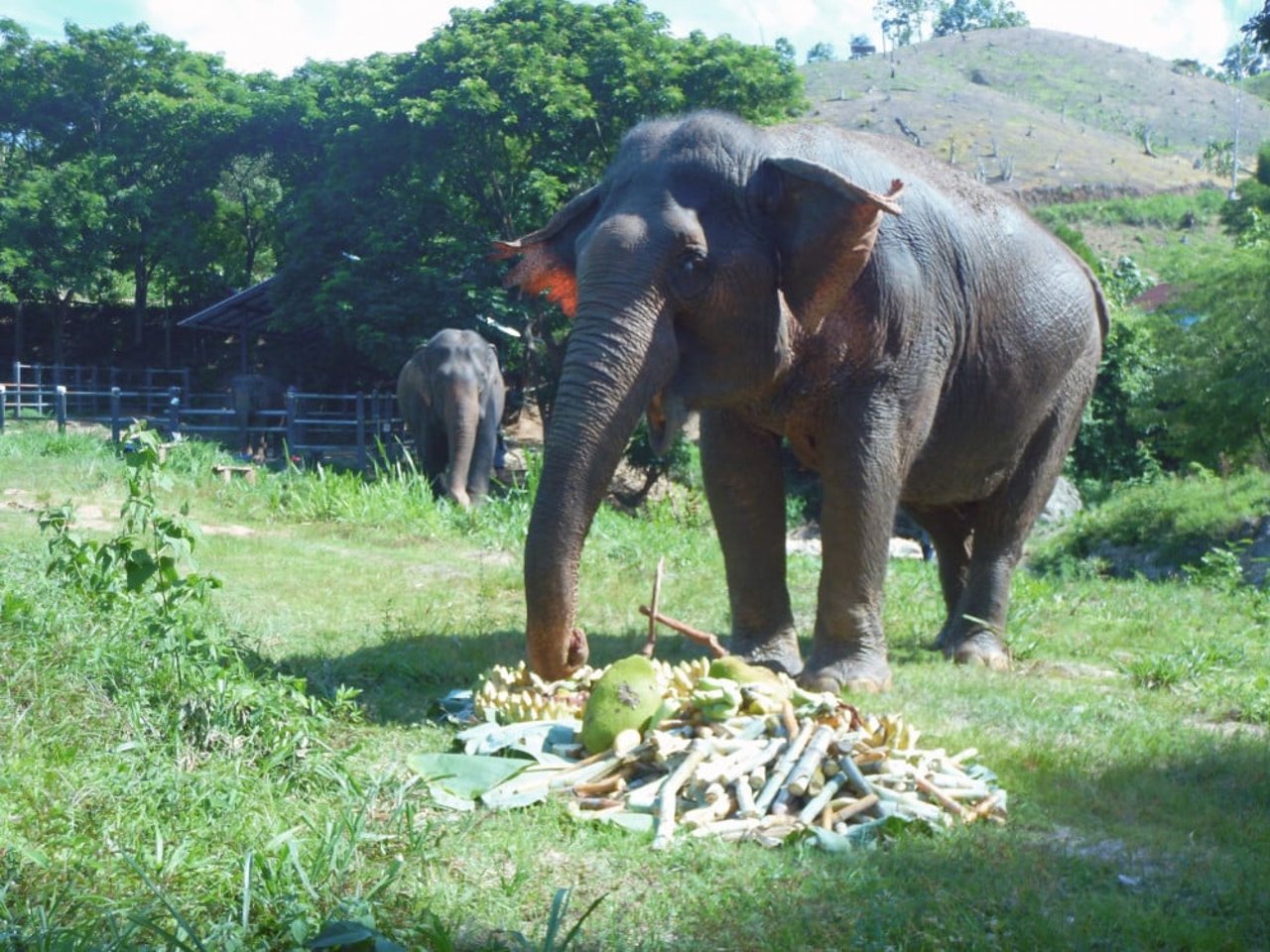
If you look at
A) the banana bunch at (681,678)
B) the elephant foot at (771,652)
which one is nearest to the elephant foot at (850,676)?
the elephant foot at (771,652)

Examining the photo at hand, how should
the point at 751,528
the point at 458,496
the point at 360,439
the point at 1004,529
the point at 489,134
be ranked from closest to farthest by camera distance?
1. the point at 751,528
2. the point at 1004,529
3. the point at 458,496
4. the point at 360,439
5. the point at 489,134

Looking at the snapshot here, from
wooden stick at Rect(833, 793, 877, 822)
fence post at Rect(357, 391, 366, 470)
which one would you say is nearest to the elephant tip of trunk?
wooden stick at Rect(833, 793, 877, 822)

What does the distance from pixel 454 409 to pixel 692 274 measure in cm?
1183

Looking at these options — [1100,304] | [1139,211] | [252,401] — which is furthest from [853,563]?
[1139,211]

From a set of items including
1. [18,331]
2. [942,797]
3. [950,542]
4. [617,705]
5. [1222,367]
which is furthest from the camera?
[18,331]

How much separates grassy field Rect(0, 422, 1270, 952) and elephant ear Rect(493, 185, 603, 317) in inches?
76.7

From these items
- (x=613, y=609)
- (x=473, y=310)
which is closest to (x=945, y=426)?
(x=613, y=609)

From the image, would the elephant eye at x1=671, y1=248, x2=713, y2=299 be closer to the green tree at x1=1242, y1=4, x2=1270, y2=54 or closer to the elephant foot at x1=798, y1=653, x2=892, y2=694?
the elephant foot at x1=798, y1=653, x2=892, y2=694

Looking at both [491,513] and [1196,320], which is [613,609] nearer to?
[491,513]

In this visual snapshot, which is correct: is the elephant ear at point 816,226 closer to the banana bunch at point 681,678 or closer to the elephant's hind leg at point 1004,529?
the banana bunch at point 681,678

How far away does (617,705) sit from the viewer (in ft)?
16.4

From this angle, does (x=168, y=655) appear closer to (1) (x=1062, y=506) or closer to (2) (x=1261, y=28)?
(2) (x=1261, y=28)

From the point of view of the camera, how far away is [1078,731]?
6082 mm

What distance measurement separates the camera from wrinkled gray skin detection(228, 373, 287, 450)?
27311mm
